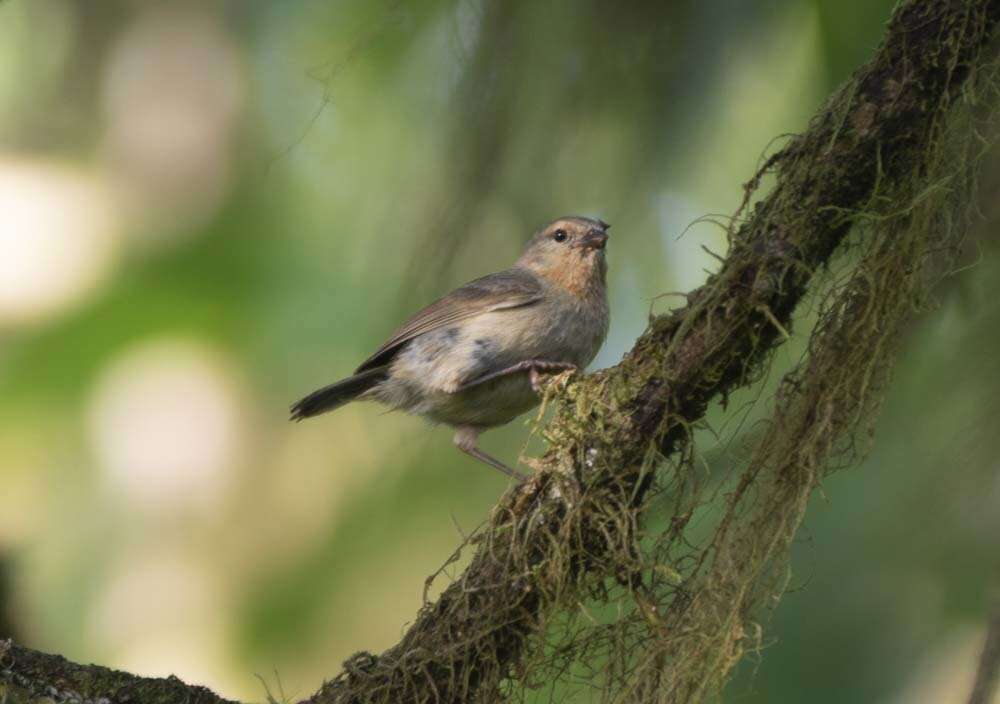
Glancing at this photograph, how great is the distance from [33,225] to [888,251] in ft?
8.73

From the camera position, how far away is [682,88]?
12.5 feet

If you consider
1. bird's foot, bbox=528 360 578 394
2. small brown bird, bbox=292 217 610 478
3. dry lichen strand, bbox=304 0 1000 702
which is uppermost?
small brown bird, bbox=292 217 610 478

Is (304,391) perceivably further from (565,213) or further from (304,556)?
(565,213)

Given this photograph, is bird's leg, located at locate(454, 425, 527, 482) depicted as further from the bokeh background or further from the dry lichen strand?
the dry lichen strand

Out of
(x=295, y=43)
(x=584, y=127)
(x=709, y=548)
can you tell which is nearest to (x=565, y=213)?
(x=584, y=127)

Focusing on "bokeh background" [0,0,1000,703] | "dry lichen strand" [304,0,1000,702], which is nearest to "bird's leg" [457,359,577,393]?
"bokeh background" [0,0,1000,703]

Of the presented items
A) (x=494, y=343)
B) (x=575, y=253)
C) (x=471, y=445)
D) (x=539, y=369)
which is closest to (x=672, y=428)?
(x=539, y=369)

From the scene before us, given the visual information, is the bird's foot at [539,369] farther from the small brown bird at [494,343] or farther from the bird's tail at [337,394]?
the bird's tail at [337,394]

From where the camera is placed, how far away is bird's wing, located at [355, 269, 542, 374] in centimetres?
471

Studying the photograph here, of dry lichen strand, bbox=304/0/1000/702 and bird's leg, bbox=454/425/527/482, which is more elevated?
bird's leg, bbox=454/425/527/482

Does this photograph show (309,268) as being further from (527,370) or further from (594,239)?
(594,239)

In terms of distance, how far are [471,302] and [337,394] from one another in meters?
0.62

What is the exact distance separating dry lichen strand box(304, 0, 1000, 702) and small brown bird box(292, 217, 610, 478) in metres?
1.49

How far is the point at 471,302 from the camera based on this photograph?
15.6 feet
